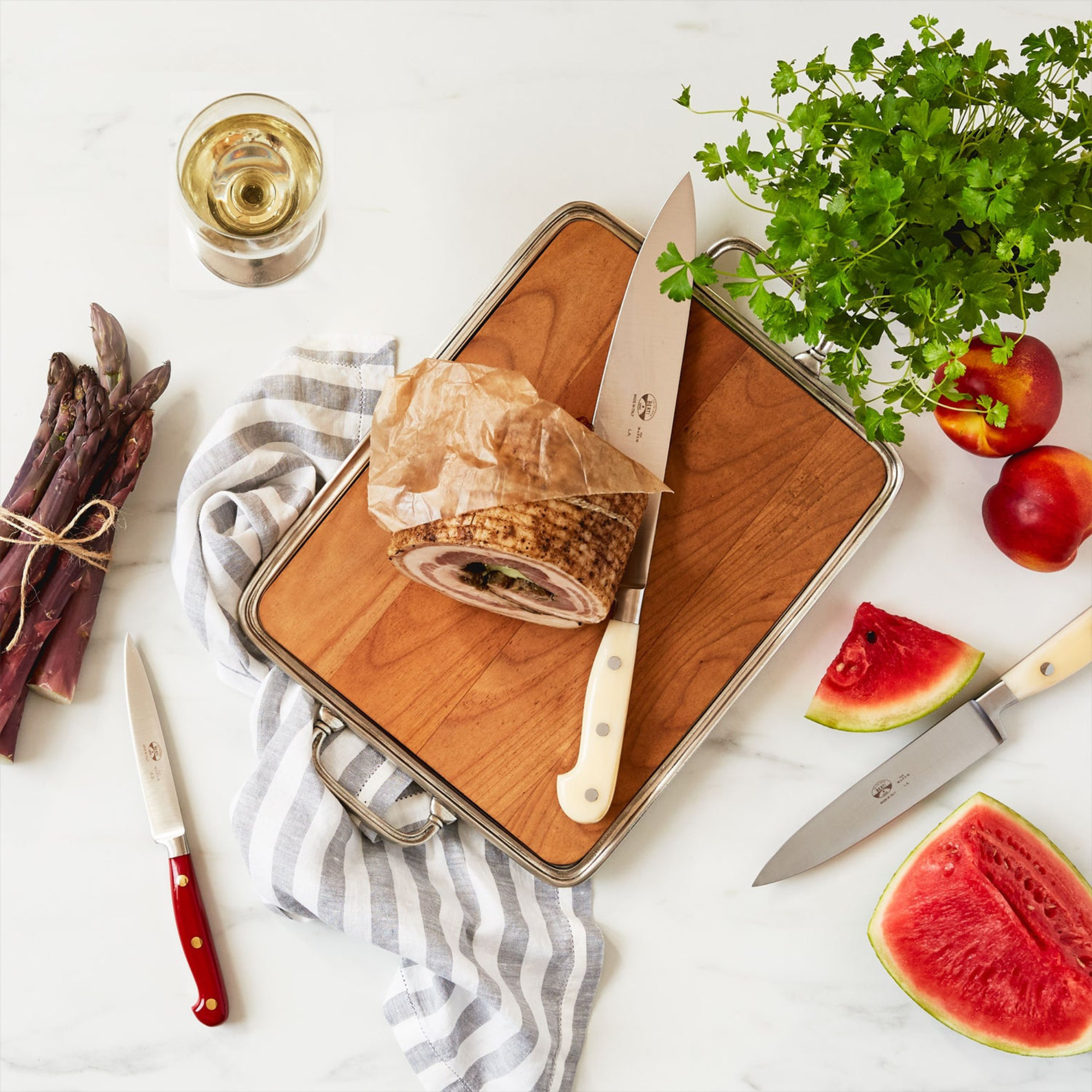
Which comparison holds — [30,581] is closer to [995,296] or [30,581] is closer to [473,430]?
[473,430]

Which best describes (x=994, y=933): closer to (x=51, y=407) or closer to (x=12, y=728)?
(x=12, y=728)

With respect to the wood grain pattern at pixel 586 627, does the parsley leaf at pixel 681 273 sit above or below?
above

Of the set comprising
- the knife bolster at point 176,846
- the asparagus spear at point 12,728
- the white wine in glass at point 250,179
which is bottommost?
the knife bolster at point 176,846

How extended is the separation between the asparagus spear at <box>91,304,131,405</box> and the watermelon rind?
1564 millimetres

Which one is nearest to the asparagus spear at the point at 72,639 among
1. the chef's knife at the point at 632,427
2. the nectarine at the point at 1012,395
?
the chef's knife at the point at 632,427

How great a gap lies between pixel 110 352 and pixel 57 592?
48 centimetres

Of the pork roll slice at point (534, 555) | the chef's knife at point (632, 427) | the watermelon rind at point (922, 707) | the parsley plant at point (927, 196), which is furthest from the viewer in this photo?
the watermelon rind at point (922, 707)

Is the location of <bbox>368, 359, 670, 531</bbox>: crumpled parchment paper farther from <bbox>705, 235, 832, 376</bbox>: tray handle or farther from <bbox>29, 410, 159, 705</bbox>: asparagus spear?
<bbox>29, 410, 159, 705</bbox>: asparagus spear

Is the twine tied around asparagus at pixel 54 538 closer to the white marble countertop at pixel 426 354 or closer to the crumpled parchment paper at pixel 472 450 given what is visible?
the white marble countertop at pixel 426 354

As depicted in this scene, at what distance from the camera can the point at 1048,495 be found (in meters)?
1.72

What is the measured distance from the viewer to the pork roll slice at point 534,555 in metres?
1.46

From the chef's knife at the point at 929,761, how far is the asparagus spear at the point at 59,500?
1.54 metres

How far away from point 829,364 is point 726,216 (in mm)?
583

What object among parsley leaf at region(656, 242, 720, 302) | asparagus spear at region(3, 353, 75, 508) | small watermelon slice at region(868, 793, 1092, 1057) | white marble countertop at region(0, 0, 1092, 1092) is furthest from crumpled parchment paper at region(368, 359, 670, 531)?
small watermelon slice at region(868, 793, 1092, 1057)
